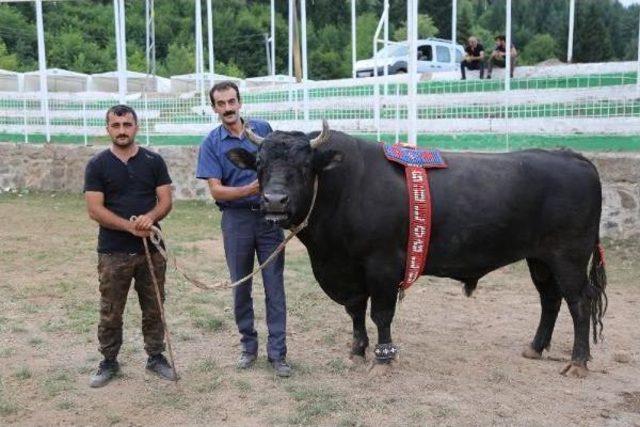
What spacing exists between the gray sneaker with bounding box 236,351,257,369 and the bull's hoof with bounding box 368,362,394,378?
2.68 feet

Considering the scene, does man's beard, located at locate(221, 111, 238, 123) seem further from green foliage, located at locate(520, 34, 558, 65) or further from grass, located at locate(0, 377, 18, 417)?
green foliage, located at locate(520, 34, 558, 65)

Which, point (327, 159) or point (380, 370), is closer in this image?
point (327, 159)

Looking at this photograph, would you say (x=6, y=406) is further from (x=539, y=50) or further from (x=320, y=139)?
(x=539, y=50)

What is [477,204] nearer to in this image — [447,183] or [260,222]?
[447,183]

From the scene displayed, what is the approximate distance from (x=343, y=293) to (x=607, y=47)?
130ft

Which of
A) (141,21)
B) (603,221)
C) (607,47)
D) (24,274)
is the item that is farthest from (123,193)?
(141,21)

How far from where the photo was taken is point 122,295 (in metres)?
4.88

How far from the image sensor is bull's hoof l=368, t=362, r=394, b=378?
5.11m

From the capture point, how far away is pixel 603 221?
9438 mm

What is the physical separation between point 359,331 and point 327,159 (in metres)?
1.40

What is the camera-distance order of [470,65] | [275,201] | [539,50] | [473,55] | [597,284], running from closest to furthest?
[275,201]
[597,284]
[473,55]
[470,65]
[539,50]

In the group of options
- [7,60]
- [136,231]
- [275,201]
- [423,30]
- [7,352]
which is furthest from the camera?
[423,30]

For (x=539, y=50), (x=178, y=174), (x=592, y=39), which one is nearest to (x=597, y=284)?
(x=178, y=174)

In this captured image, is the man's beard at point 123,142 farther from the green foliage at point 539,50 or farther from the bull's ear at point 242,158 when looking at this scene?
the green foliage at point 539,50
